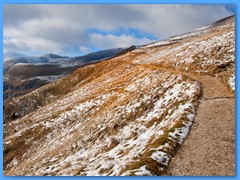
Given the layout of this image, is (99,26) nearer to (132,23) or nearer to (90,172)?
(132,23)

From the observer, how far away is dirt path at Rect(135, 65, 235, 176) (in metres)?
12.8

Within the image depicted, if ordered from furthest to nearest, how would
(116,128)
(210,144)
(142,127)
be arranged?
(116,128) → (142,127) → (210,144)

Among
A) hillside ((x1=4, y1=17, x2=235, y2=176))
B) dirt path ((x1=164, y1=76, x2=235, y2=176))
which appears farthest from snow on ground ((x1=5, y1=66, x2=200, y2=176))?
dirt path ((x1=164, y1=76, x2=235, y2=176))

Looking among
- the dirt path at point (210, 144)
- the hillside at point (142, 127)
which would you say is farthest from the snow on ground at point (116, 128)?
the dirt path at point (210, 144)

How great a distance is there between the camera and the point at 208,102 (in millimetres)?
18453

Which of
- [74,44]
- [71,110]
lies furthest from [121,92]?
[74,44]

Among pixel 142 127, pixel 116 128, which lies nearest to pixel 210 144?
pixel 142 127

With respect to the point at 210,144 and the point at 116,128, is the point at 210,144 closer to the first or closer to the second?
the point at 210,144

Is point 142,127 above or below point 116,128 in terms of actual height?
above

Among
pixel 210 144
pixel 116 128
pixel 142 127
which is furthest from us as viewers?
pixel 116 128

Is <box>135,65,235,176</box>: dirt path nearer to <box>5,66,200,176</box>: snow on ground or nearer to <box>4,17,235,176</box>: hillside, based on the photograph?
<box>4,17,235,176</box>: hillside

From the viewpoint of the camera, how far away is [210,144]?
1403 centimetres

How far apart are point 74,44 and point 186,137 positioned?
11.0m

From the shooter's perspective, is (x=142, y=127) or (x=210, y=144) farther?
(x=142, y=127)
